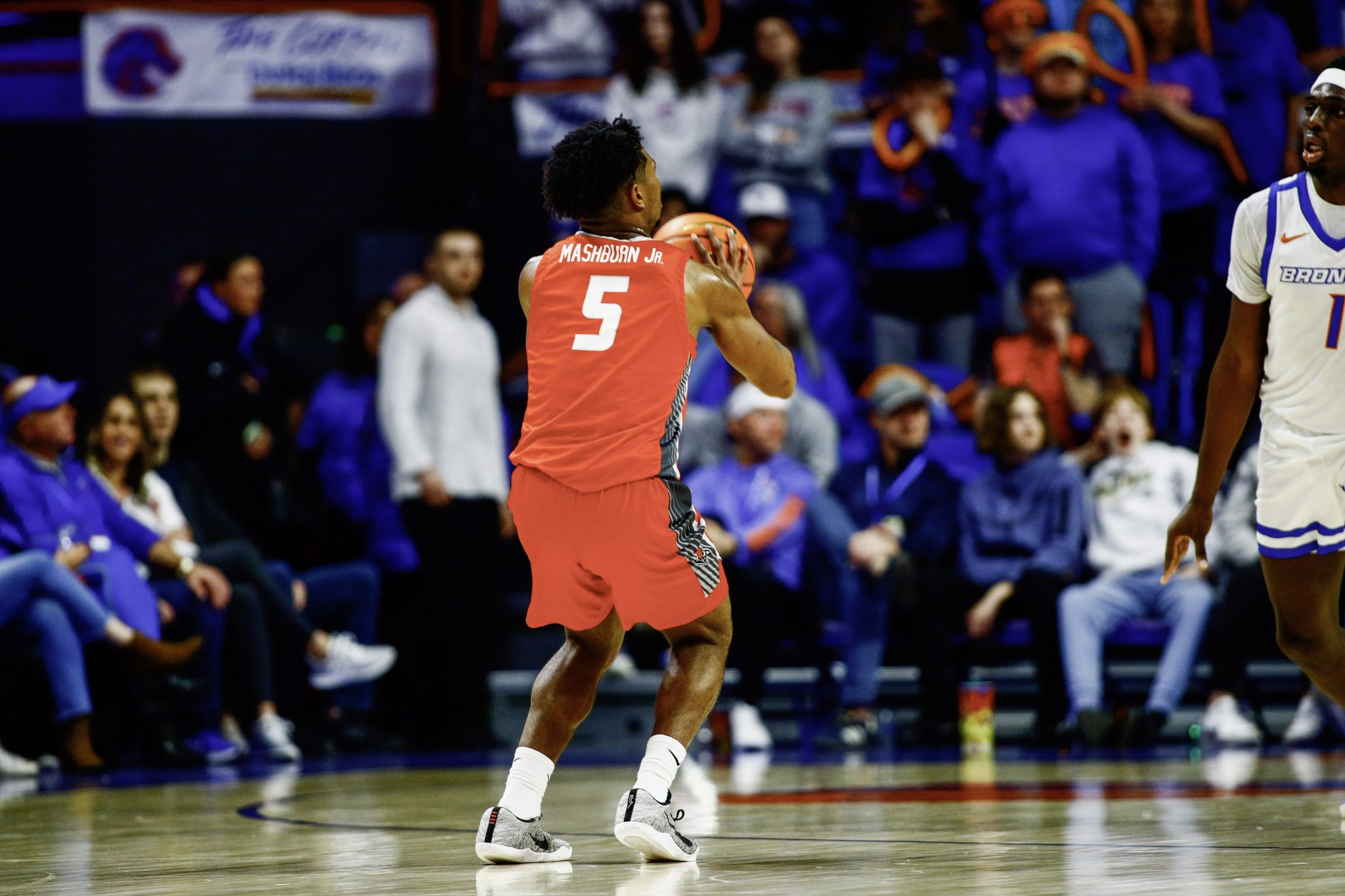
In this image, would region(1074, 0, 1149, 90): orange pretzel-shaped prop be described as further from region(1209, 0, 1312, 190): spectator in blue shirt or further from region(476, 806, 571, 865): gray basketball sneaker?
region(476, 806, 571, 865): gray basketball sneaker

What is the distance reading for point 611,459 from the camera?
421 centimetres

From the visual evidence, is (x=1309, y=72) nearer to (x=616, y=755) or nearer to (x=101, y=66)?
(x=616, y=755)

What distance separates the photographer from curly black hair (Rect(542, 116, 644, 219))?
14.2ft

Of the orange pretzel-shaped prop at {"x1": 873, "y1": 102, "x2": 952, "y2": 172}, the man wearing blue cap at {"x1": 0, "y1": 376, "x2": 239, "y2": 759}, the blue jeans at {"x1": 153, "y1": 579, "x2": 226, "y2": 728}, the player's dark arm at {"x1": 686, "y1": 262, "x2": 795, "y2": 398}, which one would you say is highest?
the orange pretzel-shaped prop at {"x1": 873, "y1": 102, "x2": 952, "y2": 172}

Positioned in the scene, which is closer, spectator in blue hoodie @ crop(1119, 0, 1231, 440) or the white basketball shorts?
the white basketball shorts

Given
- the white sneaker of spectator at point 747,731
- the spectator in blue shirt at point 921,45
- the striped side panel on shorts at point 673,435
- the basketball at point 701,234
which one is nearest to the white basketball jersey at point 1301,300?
the basketball at point 701,234

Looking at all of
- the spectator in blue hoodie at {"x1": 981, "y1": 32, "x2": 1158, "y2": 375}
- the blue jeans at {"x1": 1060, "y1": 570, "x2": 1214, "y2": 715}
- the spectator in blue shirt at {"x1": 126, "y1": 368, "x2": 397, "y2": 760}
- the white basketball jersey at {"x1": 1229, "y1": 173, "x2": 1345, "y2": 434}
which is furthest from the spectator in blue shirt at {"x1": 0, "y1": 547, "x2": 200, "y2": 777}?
the white basketball jersey at {"x1": 1229, "y1": 173, "x2": 1345, "y2": 434}

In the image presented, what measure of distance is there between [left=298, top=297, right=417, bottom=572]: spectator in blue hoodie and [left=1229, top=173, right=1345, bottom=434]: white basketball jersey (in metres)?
5.95

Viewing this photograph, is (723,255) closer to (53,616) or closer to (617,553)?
(617,553)

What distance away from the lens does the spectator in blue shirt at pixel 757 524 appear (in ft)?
29.2

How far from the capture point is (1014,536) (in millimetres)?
9039

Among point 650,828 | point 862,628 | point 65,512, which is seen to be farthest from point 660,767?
point 65,512

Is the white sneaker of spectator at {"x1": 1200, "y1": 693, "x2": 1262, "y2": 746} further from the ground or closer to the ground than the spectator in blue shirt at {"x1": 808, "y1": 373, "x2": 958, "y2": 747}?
closer to the ground

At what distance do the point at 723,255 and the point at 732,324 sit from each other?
0.73 ft
